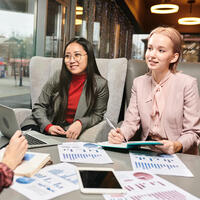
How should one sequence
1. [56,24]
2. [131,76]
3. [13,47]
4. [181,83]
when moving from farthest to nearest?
[56,24] → [13,47] → [131,76] → [181,83]

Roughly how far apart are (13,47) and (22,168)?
2.49 meters

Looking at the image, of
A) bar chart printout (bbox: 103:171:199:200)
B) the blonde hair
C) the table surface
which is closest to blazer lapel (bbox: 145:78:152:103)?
the blonde hair

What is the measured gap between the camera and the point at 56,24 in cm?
378

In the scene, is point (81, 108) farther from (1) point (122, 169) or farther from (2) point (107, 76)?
(1) point (122, 169)

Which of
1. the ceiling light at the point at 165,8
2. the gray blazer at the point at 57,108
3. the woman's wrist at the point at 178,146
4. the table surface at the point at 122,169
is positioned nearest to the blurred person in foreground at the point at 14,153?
the table surface at the point at 122,169

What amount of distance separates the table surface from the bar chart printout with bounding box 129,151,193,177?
2cm

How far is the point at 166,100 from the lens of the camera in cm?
142

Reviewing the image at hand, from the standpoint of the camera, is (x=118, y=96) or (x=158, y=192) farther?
(x=118, y=96)

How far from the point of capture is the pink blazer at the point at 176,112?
1364 millimetres

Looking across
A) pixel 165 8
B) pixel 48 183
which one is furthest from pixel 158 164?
pixel 165 8

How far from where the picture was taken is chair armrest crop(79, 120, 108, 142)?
4.95 feet

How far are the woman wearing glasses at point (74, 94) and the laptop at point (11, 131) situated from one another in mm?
462

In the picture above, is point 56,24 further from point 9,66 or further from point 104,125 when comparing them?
point 104,125

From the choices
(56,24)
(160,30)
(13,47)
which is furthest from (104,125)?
(56,24)
